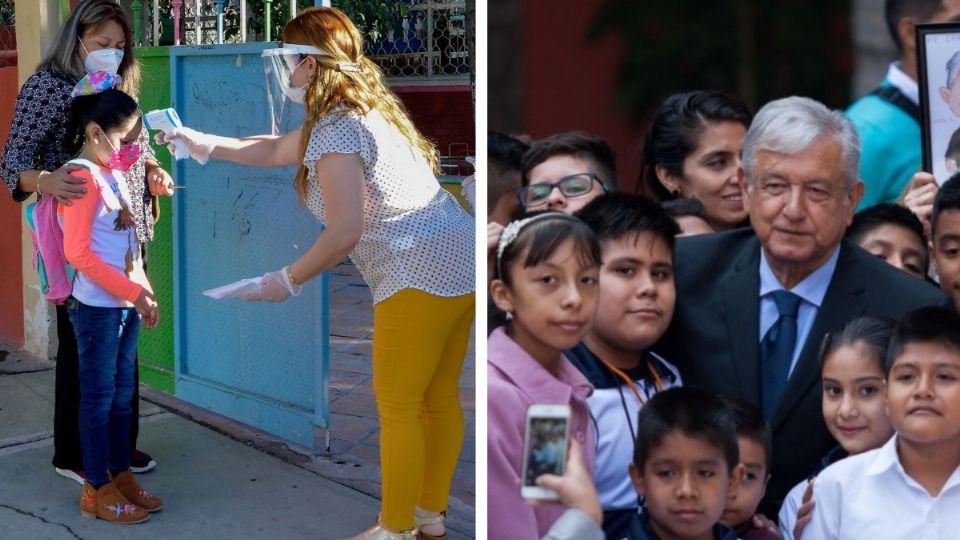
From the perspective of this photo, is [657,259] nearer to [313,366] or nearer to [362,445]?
[313,366]

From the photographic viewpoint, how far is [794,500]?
6.63 feet

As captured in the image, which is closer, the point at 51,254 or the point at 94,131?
the point at 94,131

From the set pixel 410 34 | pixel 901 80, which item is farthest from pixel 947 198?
pixel 410 34

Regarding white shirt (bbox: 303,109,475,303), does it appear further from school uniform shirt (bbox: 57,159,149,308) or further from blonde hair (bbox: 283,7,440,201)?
school uniform shirt (bbox: 57,159,149,308)

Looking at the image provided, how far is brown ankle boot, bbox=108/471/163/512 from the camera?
417 cm

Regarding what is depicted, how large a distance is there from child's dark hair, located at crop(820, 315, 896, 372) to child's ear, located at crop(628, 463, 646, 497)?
343 millimetres

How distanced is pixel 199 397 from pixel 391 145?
7.28 feet

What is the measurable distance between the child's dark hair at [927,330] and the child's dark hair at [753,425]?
0.22 metres

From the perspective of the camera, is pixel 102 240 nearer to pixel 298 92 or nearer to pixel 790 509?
pixel 298 92

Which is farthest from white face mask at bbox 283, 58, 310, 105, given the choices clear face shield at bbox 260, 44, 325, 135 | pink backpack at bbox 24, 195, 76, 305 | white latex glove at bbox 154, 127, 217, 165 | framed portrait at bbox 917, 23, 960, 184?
framed portrait at bbox 917, 23, 960, 184

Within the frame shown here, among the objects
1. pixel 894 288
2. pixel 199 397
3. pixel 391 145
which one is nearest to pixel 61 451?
pixel 199 397

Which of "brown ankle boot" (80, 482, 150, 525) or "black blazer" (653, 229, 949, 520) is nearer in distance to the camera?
"black blazer" (653, 229, 949, 520)

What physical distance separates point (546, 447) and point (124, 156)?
235 centimetres

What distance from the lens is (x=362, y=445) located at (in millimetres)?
4926
